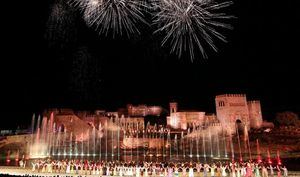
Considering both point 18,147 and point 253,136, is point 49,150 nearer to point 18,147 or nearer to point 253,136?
point 18,147

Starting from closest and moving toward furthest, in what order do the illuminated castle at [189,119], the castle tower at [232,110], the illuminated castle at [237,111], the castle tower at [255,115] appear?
the castle tower at [232,110] → the illuminated castle at [237,111] → the castle tower at [255,115] → the illuminated castle at [189,119]

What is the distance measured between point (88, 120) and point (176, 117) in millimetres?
24603

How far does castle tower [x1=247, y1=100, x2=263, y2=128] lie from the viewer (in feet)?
225

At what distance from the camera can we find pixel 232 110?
68.6 metres

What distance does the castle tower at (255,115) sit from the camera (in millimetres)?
68438

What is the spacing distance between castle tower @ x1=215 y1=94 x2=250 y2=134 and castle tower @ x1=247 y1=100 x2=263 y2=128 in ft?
6.39

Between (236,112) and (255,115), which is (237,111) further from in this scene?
(255,115)

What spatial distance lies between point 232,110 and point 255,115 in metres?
5.91

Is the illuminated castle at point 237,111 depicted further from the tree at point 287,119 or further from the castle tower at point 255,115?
the tree at point 287,119

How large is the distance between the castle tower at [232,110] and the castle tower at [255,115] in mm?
1949

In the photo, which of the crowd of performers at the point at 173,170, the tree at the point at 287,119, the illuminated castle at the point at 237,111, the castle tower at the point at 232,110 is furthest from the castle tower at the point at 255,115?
the crowd of performers at the point at 173,170

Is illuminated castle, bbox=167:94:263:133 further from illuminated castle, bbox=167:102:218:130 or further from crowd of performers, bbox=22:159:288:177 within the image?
crowd of performers, bbox=22:159:288:177

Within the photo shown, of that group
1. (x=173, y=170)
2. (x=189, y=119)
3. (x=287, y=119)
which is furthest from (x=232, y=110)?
(x=173, y=170)

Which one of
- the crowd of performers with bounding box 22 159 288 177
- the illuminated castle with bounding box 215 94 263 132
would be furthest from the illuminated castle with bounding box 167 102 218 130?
the crowd of performers with bounding box 22 159 288 177
